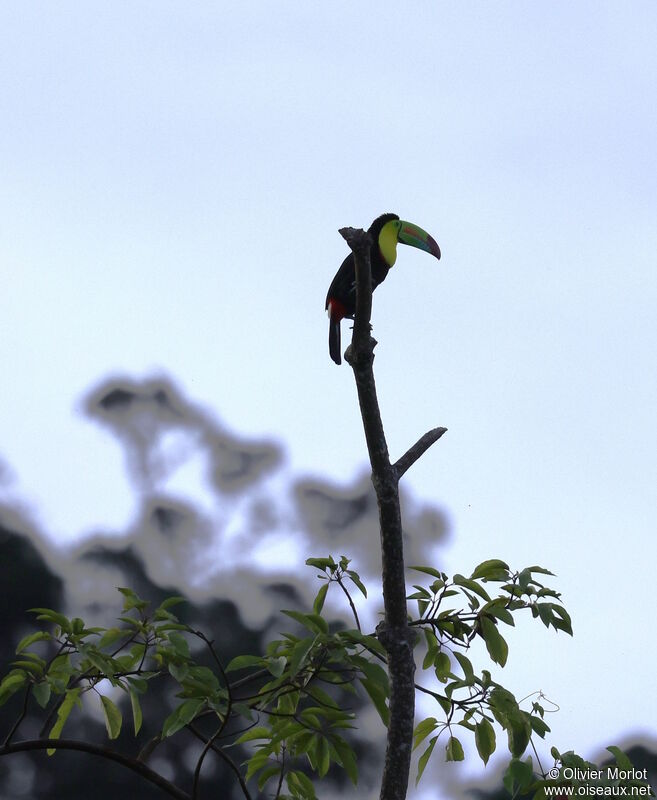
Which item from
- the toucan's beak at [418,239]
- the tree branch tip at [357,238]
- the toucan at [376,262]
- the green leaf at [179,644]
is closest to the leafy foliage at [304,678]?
the green leaf at [179,644]

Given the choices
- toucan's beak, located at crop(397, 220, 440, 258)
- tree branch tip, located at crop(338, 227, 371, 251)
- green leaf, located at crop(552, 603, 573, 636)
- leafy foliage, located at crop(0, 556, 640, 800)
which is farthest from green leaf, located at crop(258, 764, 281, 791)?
toucan's beak, located at crop(397, 220, 440, 258)

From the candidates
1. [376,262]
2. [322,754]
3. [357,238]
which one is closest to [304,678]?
[322,754]

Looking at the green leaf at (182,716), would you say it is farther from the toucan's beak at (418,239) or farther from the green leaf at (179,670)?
the toucan's beak at (418,239)

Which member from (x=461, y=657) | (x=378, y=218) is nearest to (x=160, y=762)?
(x=378, y=218)

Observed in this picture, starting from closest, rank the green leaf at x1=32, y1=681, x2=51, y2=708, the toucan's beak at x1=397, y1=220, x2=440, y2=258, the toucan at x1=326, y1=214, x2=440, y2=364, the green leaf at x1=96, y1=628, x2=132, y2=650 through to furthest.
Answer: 1. the green leaf at x1=32, y1=681, x2=51, y2=708
2. the green leaf at x1=96, y1=628, x2=132, y2=650
3. the toucan at x1=326, y1=214, x2=440, y2=364
4. the toucan's beak at x1=397, y1=220, x2=440, y2=258

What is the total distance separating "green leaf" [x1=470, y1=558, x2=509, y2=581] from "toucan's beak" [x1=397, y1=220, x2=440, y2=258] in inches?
193

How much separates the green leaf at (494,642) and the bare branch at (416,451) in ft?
1.97

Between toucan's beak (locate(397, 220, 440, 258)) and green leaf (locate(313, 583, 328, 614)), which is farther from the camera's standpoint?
toucan's beak (locate(397, 220, 440, 258))

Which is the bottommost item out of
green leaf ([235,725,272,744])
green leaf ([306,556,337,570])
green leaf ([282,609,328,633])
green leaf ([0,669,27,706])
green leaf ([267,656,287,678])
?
green leaf ([0,669,27,706])

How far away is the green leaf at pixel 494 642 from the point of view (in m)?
3.57

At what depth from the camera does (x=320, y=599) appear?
348 centimetres

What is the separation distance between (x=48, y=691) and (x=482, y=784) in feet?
31.6

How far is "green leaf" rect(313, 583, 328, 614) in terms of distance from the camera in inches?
135

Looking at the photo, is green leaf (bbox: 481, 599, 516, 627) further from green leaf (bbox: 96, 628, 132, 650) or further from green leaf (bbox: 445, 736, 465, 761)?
green leaf (bbox: 96, 628, 132, 650)
